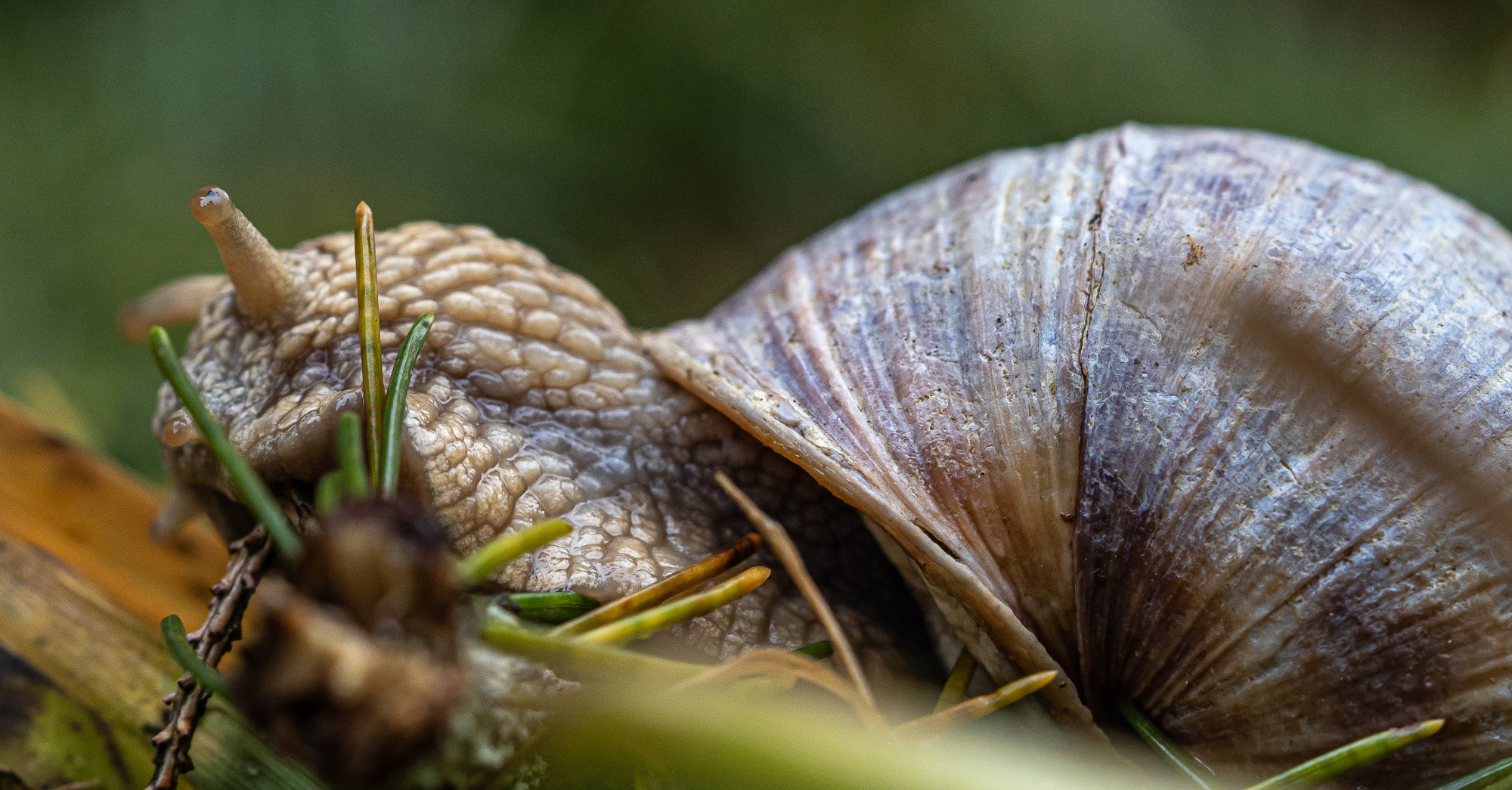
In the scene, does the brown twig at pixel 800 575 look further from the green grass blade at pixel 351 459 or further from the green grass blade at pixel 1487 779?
the green grass blade at pixel 1487 779

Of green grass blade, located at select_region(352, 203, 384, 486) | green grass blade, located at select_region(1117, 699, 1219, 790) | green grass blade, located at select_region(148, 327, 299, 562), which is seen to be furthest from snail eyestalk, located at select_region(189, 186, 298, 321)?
green grass blade, located at select_region(1117, 699, 1219, 790)

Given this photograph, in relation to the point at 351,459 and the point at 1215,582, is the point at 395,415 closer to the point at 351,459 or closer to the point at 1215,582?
the point at 351,459

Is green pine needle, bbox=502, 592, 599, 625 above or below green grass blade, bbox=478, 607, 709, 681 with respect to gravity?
below

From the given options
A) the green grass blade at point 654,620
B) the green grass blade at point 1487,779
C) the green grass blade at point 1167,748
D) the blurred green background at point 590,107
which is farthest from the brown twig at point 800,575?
the blurred green background at point 590,107

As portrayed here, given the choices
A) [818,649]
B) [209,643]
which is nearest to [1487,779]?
[818,649]

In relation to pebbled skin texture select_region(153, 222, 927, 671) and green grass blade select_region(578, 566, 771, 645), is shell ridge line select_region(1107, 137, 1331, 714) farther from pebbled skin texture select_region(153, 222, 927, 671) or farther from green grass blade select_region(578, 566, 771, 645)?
green grass blade select_region(578, 566, 771, 645)
